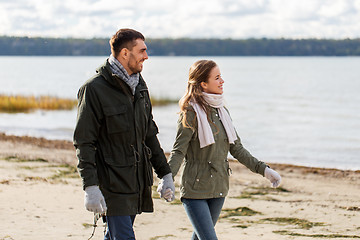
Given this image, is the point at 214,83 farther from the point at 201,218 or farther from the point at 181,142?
the point at 201,218

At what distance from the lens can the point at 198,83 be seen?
460 cm

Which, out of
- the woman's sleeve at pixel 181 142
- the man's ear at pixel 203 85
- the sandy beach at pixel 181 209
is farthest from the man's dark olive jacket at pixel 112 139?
the sandy beach at pixel 181 209

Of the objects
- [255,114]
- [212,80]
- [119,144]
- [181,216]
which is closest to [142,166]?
[119,144]

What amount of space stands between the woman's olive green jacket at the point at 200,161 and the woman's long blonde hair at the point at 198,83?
0.06m

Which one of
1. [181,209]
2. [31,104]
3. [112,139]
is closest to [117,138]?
[112,139]

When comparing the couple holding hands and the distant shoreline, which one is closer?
the couple holding hands

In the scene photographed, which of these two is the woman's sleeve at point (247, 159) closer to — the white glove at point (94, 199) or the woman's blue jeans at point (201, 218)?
the woman's blue jeans at point (201, 218)

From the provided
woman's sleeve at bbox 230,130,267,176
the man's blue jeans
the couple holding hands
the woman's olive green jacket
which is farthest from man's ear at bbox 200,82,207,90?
the man's blue jeans

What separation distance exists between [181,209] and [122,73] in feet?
15.5

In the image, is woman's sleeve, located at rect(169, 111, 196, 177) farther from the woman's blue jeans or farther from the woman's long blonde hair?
the woman's blue jeans

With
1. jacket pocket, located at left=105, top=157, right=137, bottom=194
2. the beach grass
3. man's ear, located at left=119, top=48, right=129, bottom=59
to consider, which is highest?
man's ear, located at left=119, top=48, right=129, bottom=59

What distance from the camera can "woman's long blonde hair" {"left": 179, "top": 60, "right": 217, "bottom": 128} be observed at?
4559 millimetres

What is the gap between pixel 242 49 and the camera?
175750 mm

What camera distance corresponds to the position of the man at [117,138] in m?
3.72
